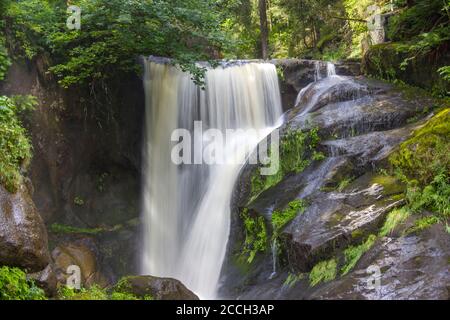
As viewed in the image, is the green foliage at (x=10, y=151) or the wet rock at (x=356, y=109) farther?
the wet rock at (x=356, y=109)

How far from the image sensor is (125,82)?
1205 centimetres

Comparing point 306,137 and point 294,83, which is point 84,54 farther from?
point 294,83

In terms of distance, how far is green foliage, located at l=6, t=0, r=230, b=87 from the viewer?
8.87 metres

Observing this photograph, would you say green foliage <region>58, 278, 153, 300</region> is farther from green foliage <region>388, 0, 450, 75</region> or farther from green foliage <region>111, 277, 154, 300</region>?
green foliage <region>388, 0, 450, 75</region>

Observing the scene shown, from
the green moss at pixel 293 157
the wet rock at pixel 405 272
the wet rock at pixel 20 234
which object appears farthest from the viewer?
the green moss at pixel 293 157

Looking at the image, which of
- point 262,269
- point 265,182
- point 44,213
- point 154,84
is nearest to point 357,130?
point 265,182

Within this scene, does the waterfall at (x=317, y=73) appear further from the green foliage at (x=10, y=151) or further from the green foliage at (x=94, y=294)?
the green foliage at (x=94, y=294)

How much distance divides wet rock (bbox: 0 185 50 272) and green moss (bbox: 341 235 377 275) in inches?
157

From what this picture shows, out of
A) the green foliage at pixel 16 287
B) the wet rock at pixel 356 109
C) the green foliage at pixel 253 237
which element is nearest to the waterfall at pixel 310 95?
the wet rock at pixel 356 109

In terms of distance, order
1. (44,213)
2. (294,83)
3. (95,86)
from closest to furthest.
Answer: (44,213), (95,86), (294,83)

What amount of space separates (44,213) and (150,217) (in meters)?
2.84

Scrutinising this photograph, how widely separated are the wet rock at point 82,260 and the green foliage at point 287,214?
188 inches

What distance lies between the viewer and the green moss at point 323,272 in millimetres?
5921

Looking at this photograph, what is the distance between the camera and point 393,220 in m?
6.04
